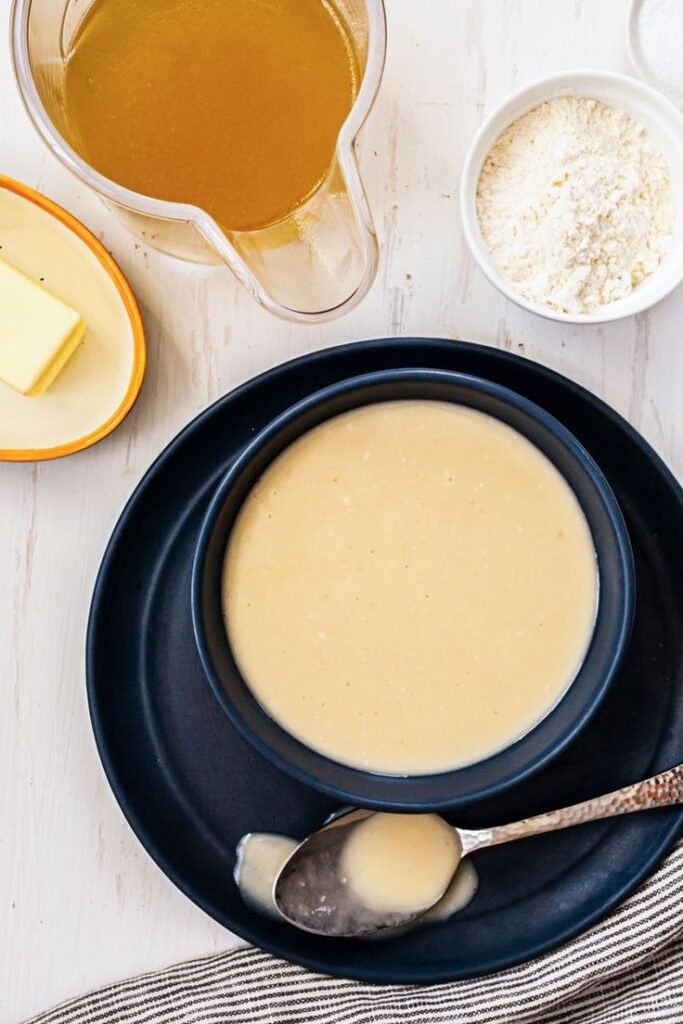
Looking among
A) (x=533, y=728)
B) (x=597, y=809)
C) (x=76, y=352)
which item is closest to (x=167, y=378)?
(x=76, y=352)

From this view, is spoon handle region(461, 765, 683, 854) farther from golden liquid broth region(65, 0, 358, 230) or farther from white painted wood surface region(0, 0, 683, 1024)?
golden liquid broth region(65, 0, 358, 230)

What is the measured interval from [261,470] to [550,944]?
0.56 metres

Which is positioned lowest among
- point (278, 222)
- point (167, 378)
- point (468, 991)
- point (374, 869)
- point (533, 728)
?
point (468, 991)

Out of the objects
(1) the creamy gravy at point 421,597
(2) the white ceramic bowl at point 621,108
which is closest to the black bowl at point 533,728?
(1) the creamy gravy at point 421,597

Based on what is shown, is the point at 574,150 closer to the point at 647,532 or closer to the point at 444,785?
the point at 647,532

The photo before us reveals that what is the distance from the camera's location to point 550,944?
3.63 feet

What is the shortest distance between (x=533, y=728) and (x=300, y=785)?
0.25m

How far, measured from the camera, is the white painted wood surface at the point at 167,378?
1.19m

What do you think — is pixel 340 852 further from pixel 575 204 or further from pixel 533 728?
pixel 575 204

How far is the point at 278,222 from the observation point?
3.64 ft

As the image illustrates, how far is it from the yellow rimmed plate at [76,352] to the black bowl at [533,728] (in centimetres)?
22

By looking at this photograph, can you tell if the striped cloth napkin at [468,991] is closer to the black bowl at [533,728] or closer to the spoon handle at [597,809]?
the spoon handle at [597,809]

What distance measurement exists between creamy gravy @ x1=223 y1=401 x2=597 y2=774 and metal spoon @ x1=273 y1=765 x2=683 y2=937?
0.33ft

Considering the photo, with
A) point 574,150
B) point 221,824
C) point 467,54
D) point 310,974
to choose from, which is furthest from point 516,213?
point 310,974
